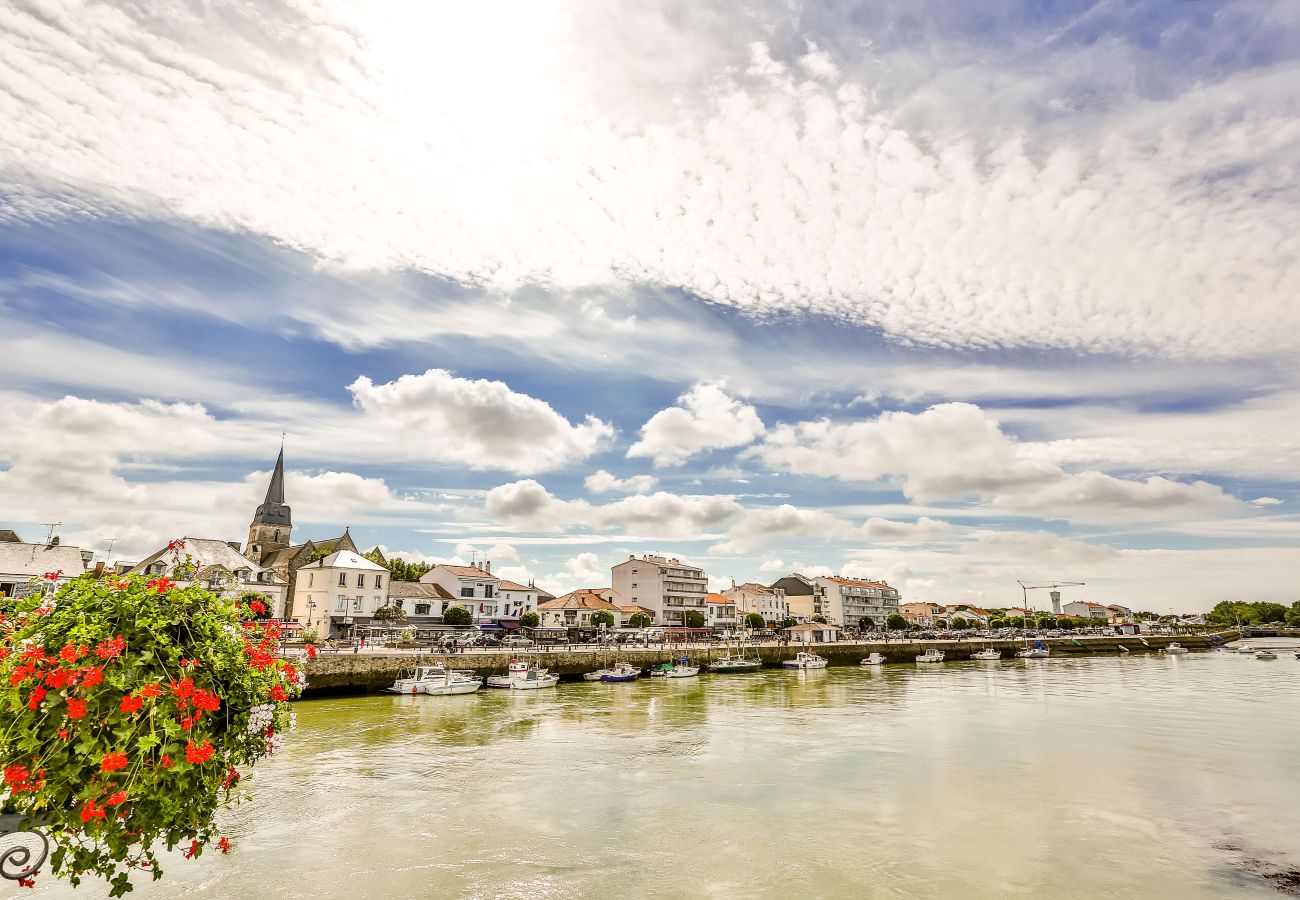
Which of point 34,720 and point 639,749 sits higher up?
point 34,720

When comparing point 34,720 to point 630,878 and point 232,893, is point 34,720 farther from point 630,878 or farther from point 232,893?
point 630,878

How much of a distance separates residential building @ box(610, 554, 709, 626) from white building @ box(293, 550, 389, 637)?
176 feet

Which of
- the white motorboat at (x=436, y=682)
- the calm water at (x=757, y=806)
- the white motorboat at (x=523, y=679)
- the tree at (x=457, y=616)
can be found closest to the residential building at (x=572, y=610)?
the tree at (x=457, y=616)

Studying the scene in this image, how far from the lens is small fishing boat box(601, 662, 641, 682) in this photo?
60656 mm

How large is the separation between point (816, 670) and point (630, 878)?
68.7 m

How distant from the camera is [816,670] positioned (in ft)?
258

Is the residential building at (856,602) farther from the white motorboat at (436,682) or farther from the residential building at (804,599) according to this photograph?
the white motorboat at (436,682)

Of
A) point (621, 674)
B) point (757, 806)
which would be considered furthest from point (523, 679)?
point (757, 806)

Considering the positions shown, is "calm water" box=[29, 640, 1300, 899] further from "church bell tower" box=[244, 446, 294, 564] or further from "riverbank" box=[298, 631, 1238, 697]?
"church bell tower" box=[244, 446, 294, 564]

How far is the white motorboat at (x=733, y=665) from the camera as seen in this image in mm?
74000

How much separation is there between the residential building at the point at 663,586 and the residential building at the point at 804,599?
38.7 metres

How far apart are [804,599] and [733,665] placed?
95048mm

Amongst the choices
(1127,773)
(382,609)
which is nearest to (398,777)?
(1127,773)

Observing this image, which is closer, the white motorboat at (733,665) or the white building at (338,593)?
the white motorboat at (733,665)
